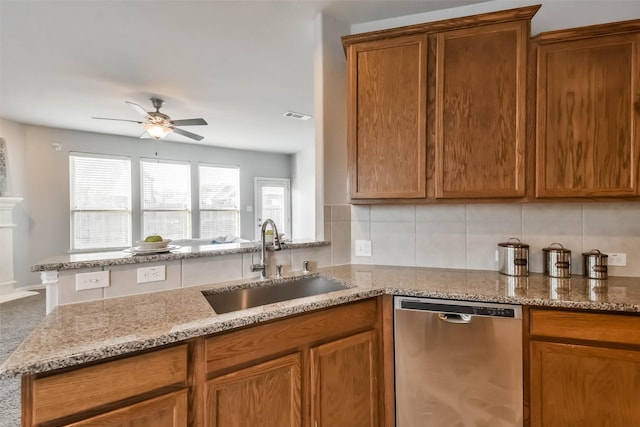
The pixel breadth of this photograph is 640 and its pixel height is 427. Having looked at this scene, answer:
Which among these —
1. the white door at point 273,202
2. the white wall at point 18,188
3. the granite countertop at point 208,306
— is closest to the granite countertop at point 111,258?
the granite countertop at point 208,306

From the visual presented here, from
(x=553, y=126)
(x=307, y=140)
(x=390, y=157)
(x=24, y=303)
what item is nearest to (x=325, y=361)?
(x=390, y=157)

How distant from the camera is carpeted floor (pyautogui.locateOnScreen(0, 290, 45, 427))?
1956mm

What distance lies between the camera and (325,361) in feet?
4.64

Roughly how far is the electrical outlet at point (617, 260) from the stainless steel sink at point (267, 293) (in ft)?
5.31

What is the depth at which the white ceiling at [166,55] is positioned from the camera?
2.13m

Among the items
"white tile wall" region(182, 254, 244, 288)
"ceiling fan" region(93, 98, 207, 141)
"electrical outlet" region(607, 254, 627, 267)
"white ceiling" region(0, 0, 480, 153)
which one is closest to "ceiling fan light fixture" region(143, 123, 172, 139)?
"ceiling fan" region(93, 98, 207, 141)

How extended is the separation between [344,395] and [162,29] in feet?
9.27

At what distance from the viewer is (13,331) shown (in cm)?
312

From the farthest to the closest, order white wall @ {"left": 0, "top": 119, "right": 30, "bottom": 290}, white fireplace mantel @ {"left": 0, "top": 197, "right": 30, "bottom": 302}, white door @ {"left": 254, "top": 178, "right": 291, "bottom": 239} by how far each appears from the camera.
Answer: white door @ {"left": 254, "top": 178, "right": 291, "bottom": 239} < white wall @ {"left": 0, "top": 119, "right": 30, "bottom": 290} < white fireplace mantel @ {"left": 0, "top": 197, "right": 30, "bottom": 302}

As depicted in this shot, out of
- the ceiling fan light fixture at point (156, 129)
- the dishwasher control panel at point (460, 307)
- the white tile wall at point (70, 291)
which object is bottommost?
the dishwasher control panel at point (460, 307)

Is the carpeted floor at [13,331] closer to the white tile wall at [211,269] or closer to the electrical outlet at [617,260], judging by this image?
the white tile wall at [211,269]

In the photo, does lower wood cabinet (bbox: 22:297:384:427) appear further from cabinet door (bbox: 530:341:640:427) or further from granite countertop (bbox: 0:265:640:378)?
cabinet door (bbox: 530:341:640:427)

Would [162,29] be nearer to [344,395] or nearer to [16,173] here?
[344,395]

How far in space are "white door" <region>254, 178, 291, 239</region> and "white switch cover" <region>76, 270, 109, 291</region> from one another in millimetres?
5794
